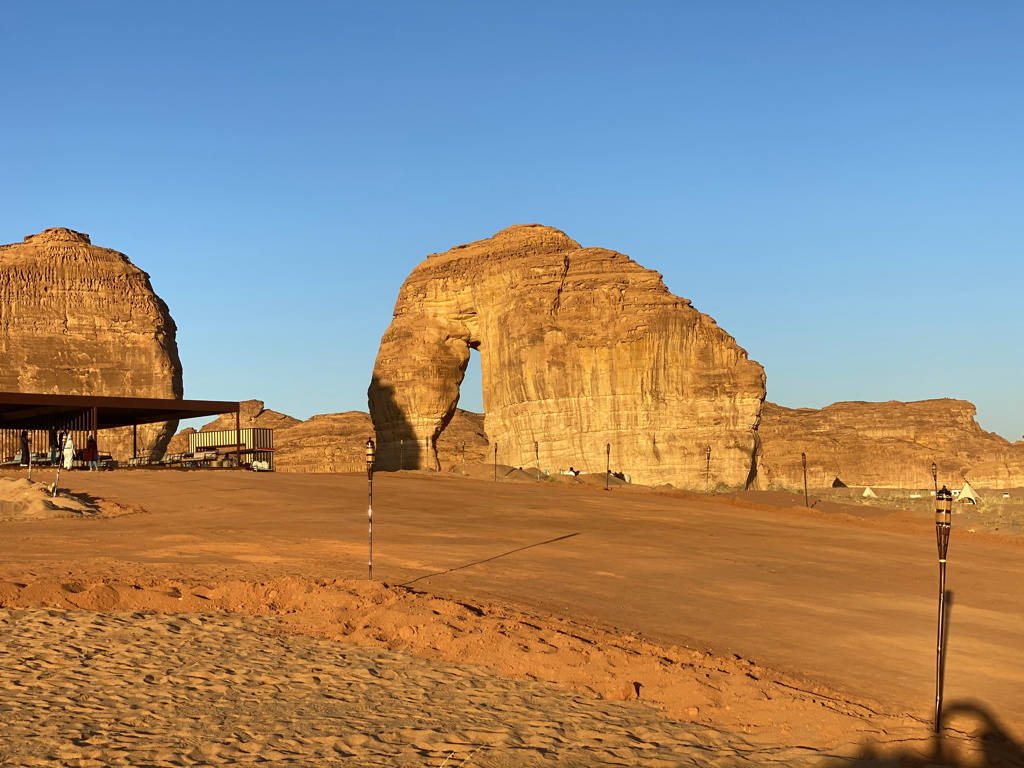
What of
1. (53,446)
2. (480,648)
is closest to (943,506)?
(480,648)

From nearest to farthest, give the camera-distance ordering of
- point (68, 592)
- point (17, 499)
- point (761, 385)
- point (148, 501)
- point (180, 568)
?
point (68, 592), point (180, 568), point (17, 499), point (148, 501), point (761, 385)

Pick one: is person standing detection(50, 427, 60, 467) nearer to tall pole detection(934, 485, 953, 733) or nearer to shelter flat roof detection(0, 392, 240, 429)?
shelter flat roof detection(0, 392, 240, 429)

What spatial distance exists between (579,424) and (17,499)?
3878 centimetres

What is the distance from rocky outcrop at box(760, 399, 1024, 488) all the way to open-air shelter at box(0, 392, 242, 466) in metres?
54.9

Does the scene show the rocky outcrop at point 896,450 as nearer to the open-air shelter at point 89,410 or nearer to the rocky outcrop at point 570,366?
the rocky outcrop at point 570,366

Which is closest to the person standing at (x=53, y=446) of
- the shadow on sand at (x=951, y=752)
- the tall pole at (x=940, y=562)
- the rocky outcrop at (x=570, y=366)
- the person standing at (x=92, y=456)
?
the person standing at (x=92, y=456)

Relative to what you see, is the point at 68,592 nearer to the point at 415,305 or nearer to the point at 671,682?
the point at 671,682

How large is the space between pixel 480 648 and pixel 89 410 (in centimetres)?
4175

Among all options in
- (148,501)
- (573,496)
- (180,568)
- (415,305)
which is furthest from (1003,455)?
(180,568)

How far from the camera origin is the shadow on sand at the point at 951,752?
24.8 ft

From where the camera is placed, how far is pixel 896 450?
99125mm

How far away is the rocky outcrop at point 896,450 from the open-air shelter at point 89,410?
180 ft

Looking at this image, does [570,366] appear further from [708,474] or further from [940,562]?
[940,562]

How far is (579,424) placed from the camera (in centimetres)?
5800
